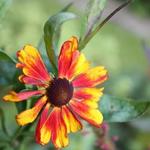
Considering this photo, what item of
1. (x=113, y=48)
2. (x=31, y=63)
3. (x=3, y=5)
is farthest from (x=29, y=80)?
(x=113, y=48)

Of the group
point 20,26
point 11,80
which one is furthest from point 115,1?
point 11,80

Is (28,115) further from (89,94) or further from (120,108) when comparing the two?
(120,108)

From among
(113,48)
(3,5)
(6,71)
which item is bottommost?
(113,48)

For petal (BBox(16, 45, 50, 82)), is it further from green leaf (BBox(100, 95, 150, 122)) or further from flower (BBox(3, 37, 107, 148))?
green leaf (BBox(100, 95, 150, 122))

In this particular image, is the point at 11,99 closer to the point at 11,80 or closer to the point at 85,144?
the point at 11,80

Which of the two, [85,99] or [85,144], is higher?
[85,99]

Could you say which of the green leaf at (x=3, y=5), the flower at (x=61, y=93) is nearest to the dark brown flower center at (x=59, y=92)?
the flower at (x=61, y=93)

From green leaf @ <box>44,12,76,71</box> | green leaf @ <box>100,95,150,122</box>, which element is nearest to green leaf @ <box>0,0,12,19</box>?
green leaf @ <box>44,12,76,71</box>
